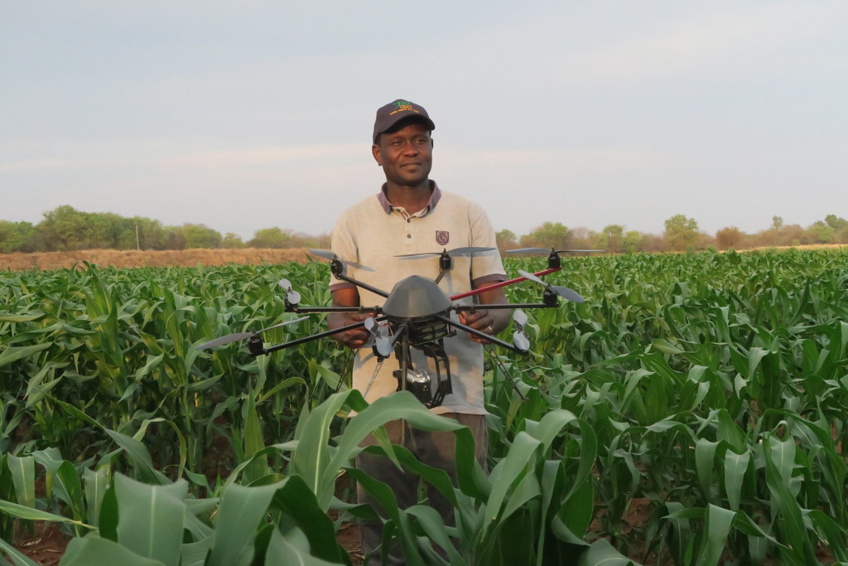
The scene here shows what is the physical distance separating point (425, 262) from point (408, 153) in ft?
1.11

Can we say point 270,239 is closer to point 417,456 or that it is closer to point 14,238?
point 14,238

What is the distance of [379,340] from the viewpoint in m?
1.56

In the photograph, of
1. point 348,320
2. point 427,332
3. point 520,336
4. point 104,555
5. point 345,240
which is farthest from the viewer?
point 345,240

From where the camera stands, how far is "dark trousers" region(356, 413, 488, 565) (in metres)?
2.44

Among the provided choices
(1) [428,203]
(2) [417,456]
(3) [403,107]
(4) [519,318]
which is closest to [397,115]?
(3) [403,107]

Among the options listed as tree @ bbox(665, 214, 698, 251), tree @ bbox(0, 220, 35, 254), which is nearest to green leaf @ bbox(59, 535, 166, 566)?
tree @ bbox(665, 214, 698, 251)

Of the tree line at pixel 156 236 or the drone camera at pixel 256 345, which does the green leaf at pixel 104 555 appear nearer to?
the drone camera at pixel 256 345

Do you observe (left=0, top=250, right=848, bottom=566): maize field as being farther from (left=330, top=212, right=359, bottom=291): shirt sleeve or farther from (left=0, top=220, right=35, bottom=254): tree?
(left=0, top=220, right=35, bottom=254): tree

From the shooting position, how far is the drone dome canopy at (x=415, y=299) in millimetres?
1628

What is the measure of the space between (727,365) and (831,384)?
40.6 inches

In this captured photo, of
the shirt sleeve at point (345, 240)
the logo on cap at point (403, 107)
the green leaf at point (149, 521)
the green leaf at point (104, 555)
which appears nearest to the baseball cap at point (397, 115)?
the logo on cap at point (403, 107)

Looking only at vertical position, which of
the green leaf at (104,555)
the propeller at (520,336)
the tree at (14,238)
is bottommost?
the green leaf at (104,555)

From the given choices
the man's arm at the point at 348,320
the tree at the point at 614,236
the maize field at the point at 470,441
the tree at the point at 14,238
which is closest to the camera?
the maize field at the point at 470,441

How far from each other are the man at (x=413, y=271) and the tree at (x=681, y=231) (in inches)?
2661
